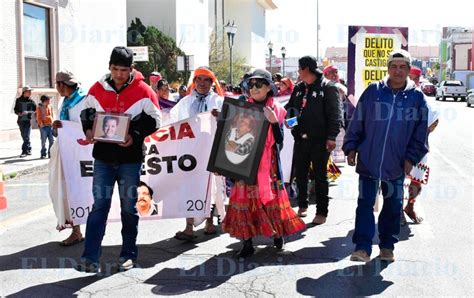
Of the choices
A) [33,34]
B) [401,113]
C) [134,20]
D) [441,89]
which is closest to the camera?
[401,113]

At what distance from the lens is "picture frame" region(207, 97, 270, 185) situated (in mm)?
5871

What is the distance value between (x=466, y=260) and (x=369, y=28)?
3.77 meters

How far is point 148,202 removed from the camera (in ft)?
20.9

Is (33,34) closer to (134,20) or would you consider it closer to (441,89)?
(134,20)

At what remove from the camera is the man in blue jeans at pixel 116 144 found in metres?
5.35

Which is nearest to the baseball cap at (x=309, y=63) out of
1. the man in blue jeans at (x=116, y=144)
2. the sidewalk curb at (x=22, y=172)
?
the man in blue jeans at (x=116, y=144)

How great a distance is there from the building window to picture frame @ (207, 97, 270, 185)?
1577 cm

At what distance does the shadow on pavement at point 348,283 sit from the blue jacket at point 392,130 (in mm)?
884

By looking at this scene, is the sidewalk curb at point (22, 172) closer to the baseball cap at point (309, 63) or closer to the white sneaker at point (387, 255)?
the baseball cap at point (309, 63)

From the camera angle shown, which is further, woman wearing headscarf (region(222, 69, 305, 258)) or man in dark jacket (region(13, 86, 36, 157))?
man in dark jacket (region(13, 86, 36, 157))

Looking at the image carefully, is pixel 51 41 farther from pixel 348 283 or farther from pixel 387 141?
pixel 348 283

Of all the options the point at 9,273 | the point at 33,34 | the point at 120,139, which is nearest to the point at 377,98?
the point at 120,139

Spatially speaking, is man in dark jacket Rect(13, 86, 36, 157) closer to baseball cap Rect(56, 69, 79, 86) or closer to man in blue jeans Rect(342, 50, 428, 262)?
baseball cap Rect(56, 69, 79, 86)

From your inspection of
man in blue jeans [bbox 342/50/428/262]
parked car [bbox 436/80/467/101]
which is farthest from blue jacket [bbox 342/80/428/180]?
parked car [bbox 436/80/467/101]
